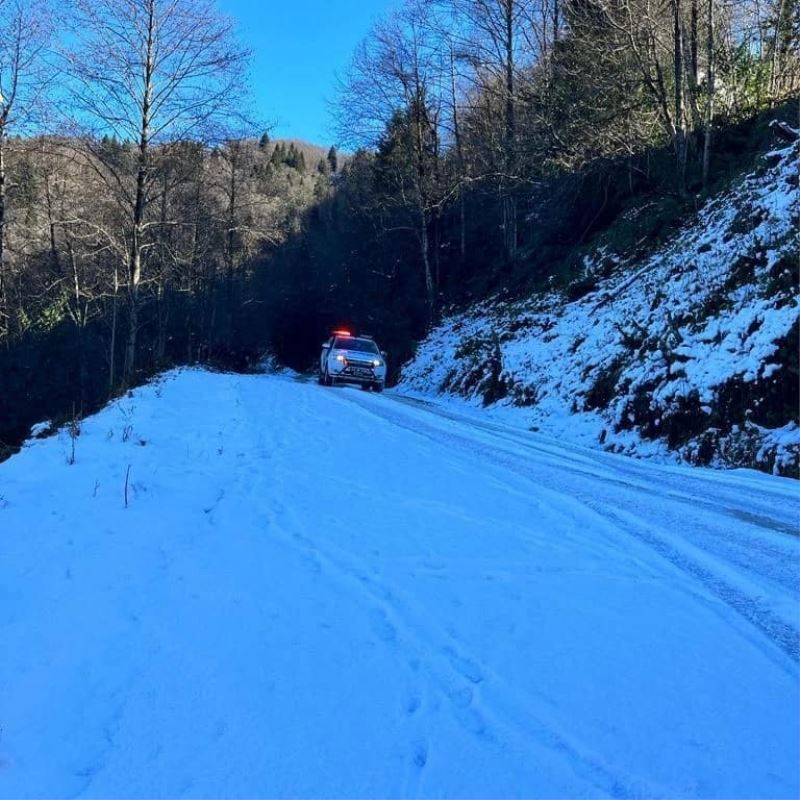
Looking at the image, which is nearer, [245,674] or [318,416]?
[245,674]

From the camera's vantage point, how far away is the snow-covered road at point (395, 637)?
2.54 metres

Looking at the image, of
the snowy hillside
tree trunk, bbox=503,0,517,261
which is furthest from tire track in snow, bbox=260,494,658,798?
tree trunk, bbox=503,0,517,261

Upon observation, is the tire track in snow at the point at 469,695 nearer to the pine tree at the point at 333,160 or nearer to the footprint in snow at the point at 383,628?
the footprint in snow at the point at 383,628

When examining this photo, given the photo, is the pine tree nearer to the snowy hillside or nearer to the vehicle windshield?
the vehicle windshield

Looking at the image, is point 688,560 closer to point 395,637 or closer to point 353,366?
point 395,637

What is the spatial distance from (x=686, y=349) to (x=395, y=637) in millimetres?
8648

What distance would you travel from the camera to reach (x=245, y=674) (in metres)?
3.19

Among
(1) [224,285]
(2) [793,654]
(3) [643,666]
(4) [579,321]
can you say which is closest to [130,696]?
(3) [643,666]

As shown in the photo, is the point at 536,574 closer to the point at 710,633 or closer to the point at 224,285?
the point at 710,633

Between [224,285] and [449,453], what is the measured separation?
3397 centimetres

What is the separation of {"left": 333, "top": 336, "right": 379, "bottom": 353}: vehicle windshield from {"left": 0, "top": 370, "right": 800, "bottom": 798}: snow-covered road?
545 inches

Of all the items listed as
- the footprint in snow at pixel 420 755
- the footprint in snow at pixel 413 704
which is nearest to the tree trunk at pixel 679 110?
the footprint in snow at pixel 413 704

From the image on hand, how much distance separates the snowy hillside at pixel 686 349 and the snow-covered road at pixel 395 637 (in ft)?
7.50

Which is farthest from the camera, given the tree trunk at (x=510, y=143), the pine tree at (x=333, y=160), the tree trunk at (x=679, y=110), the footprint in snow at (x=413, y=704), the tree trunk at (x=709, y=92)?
the pine tree at (x=333, y=160)
